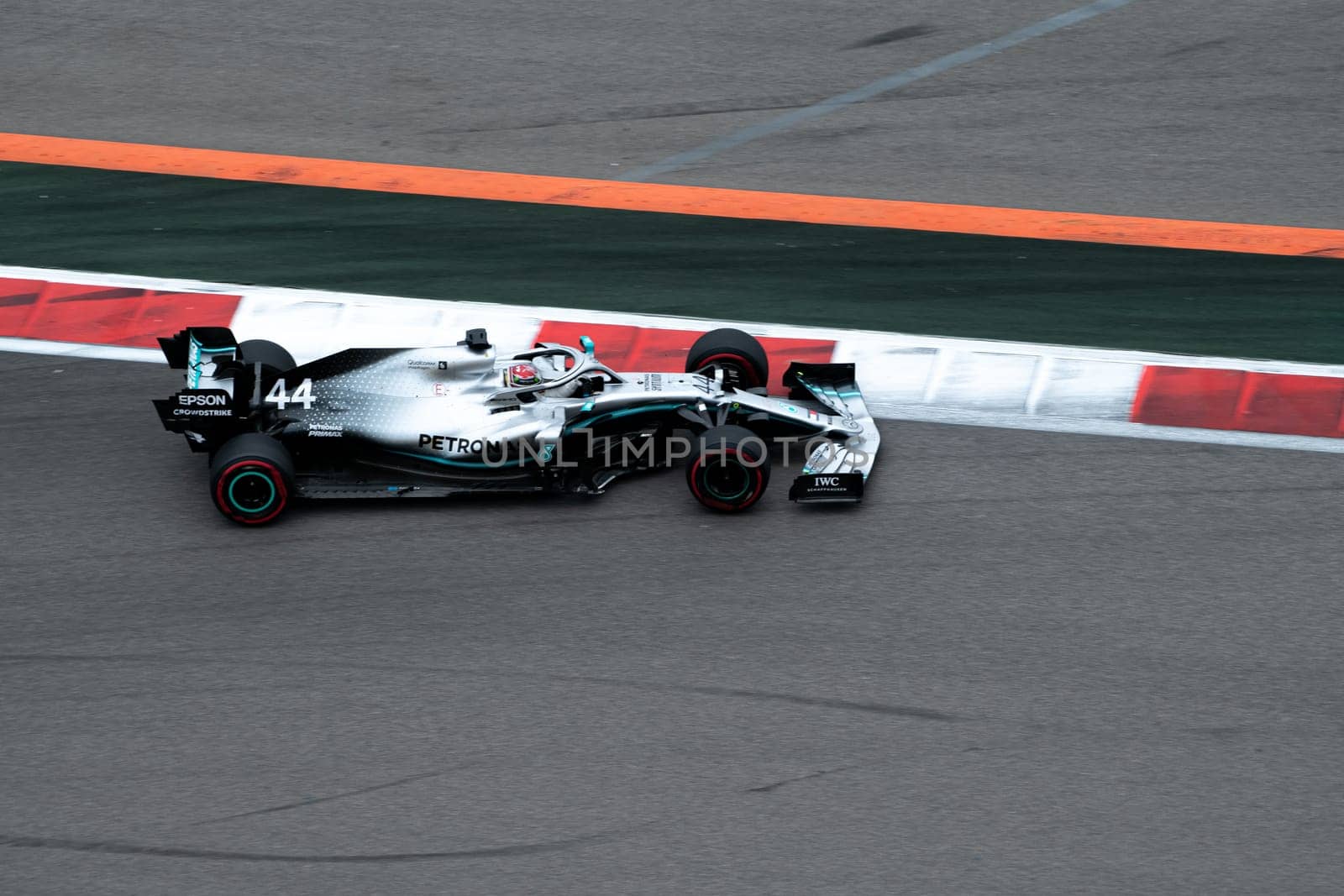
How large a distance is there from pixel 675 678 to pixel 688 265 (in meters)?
5.46

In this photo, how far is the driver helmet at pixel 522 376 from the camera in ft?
30.5

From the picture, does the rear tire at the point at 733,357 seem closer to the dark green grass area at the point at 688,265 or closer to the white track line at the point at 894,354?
the white track line at the point at 894,354

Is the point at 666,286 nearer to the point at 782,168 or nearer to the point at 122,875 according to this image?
the point at 782,168

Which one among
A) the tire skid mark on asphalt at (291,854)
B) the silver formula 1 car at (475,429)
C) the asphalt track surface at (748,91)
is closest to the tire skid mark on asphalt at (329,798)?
the tire skid mark on asphalt at (291,854)

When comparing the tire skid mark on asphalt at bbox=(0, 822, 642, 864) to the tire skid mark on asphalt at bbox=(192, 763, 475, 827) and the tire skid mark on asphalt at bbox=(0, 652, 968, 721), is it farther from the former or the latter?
the tire skid mark on asphalt at bbox=(0, 652, 968, 721)

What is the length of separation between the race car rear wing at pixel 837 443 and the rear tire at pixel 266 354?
2.99 meters

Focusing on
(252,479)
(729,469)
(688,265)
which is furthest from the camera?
(688,265)

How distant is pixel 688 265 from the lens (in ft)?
41.4

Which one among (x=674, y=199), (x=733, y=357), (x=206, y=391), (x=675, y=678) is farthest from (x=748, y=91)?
(x=675, y=678)

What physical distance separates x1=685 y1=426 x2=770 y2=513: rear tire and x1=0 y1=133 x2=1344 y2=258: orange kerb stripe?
15.5 feet

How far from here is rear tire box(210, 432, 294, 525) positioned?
8781 millimetres

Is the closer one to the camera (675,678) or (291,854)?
(291,854)

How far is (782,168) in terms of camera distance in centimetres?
1433

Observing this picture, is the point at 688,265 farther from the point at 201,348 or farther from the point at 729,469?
the point at 201,348
